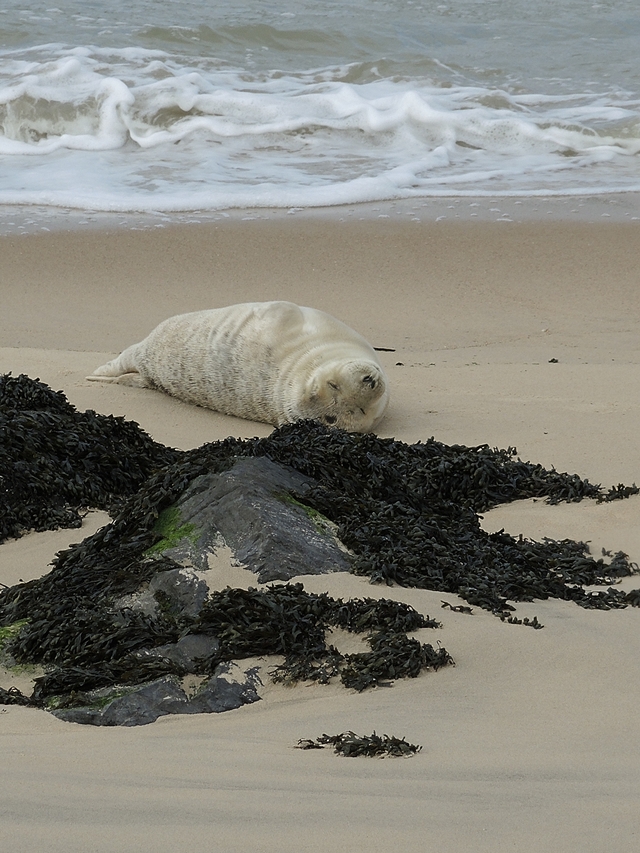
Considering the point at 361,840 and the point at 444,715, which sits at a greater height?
the point at 361,840

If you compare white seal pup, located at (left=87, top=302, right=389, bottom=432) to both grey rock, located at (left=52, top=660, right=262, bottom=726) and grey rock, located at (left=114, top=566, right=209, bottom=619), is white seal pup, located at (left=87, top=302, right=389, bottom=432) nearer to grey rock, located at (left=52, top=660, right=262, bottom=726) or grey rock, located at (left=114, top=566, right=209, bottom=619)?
grey rock, located at (left=114, top=566, right=209, bottom=619)

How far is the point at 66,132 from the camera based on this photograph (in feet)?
47.3

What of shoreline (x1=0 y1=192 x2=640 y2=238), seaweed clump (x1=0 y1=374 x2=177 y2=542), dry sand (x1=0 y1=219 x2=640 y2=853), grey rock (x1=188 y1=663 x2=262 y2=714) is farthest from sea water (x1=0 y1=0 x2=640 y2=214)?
grey rock (x1=188 y1=663 x2=262 y2=714)

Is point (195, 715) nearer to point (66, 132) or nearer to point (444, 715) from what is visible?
point (444, 715)

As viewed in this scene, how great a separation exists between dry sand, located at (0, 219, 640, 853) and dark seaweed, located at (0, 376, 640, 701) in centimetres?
14

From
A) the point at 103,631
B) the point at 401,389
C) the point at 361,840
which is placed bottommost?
the point at 401,389

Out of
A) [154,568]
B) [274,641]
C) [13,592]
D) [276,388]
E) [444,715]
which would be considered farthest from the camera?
[276,388]

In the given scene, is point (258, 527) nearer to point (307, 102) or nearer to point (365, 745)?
point (365, 745)

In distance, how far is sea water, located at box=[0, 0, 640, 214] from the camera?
12.4 m

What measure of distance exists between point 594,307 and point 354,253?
7.67 ft

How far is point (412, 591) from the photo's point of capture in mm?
3176

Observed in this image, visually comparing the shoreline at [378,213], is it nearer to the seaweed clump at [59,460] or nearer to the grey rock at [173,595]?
the seaweed clump at [59,460]

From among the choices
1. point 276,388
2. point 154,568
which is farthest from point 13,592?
point 276,388

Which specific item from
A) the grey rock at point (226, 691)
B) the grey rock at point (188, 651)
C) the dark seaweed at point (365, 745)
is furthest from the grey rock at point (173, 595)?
the dark seaweed at point (365, 745)
